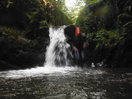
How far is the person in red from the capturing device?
11.4 meters

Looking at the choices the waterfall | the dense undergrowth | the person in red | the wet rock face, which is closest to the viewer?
the dense undergrowth

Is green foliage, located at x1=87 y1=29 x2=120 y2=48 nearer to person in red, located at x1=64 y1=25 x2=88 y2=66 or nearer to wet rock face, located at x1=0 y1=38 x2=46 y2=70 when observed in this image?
person in red, located at x1=64 y1=25 x2=88 y2=66

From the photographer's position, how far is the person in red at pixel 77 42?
37.4ft

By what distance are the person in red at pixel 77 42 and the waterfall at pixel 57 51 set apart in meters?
0.38

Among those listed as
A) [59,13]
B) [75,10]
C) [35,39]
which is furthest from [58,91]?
[75,10]

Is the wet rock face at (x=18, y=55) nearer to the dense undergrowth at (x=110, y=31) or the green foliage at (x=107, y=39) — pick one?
the dense undergrowth at (x=110, y=31)

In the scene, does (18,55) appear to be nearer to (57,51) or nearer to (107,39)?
(57,51)

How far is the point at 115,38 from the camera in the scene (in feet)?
34.0

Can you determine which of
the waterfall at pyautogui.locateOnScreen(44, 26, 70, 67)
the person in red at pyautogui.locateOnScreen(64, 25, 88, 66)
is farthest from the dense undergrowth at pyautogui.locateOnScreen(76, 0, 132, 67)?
the waterfall at pyautogui.locateOnScreen(44, 26, 70, 67)

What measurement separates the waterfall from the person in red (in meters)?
0.38

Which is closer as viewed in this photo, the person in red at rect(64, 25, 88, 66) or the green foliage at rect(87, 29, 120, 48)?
the green foliage at rect(87, 29, 120, 48)

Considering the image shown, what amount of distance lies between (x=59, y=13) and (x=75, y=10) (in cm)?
987

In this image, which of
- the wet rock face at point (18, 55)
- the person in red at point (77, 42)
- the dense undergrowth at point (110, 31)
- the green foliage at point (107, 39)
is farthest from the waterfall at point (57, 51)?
the green foliage at point (107, 39)

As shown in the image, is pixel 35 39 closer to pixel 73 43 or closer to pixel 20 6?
pixel 73 43
